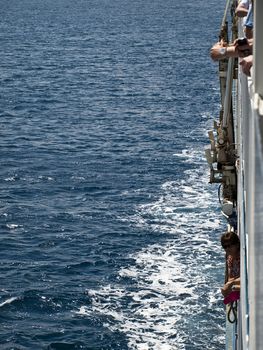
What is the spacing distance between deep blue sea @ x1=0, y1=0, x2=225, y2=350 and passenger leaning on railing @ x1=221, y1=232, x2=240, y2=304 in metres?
15.2

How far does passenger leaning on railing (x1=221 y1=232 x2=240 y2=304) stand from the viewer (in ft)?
44.6

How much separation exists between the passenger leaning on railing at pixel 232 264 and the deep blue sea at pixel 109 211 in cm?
1518

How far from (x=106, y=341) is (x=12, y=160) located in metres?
26.8

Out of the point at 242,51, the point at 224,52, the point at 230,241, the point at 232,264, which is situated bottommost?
the point at 232,264

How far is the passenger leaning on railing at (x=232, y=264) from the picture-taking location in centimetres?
1360

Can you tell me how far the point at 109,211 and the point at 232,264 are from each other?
3091 centimetres

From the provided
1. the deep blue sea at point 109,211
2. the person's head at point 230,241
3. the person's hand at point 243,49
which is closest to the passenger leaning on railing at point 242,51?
the person's hand at point 243,49

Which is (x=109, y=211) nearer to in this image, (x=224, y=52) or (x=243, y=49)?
(x=224, y=52)

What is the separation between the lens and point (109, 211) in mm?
44688

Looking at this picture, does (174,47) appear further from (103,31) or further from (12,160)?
(12,160)

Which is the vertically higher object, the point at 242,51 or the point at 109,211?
the point at 242,51

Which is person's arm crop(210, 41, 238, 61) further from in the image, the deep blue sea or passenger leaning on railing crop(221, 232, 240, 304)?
the deep blue sea

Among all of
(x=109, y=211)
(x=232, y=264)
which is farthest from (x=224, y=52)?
(x=109, y=211)

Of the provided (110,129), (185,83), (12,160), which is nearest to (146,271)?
(12,160)
